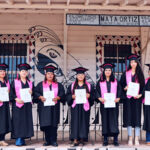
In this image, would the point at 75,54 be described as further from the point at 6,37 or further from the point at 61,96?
the point at 61,96

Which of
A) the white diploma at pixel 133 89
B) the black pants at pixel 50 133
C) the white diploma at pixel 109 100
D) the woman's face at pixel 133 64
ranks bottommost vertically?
the black pants at pixel 50 133

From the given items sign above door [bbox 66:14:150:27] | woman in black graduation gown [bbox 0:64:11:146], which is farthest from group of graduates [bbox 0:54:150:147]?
sign above door [bbox 66:14:150:27]

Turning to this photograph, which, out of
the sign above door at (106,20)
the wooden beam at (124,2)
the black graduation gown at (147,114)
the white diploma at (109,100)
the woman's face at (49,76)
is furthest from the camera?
the sign above door at (106,20)

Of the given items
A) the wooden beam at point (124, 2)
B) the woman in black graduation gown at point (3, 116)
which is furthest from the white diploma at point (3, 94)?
the wooden beam at point (124, 2)

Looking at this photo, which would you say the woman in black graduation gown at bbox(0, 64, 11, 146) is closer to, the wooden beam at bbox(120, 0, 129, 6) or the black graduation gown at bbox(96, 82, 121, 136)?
the black graduation gown at bbox(96, 82, 121, 136)

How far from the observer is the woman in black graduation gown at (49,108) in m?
6.98

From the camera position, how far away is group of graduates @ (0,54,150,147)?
22.9 ft

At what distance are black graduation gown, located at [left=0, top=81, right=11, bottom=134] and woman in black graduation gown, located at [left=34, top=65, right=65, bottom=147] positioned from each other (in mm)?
732

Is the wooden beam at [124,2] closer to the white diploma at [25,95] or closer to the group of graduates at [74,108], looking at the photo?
the group of graduates at [74,108]

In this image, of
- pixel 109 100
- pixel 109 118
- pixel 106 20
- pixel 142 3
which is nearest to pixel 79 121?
pixel 109 118

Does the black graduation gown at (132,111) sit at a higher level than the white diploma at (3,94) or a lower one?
lower

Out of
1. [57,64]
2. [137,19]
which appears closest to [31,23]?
[57,64]

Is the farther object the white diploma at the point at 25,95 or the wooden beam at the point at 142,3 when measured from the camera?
the wooden beam at the point at 142,3

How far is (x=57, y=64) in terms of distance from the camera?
993 cm
